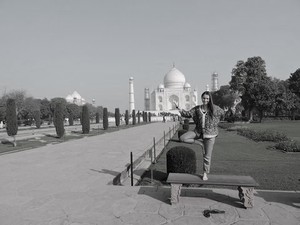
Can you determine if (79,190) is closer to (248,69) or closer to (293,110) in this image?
(248,69)

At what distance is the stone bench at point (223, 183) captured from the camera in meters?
4.03

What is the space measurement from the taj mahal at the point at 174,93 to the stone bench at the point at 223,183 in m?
80.6

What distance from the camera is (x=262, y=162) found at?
8.49 m

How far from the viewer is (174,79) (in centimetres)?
8688

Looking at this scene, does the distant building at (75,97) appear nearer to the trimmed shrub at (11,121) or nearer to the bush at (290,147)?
the trimmed shrub at (11,121)

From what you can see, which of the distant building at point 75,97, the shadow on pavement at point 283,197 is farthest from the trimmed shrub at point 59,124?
the distant building at point 75,97

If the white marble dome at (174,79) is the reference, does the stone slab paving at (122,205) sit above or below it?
below

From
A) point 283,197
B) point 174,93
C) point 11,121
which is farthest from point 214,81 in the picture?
point 283,197

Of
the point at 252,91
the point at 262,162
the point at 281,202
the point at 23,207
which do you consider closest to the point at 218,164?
the point at 262,162

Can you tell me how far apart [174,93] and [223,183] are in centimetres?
8220

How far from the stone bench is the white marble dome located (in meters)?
83.1

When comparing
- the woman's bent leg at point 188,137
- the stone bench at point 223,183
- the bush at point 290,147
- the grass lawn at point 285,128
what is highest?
the woman's bent leg at point 188,137

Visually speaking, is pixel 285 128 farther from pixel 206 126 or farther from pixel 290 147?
pixel 206 126

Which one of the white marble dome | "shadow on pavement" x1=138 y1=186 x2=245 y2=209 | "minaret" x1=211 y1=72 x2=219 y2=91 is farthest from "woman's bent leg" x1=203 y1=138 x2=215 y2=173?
"minaret" x1=211 y1=72 x2=219 y2=91
